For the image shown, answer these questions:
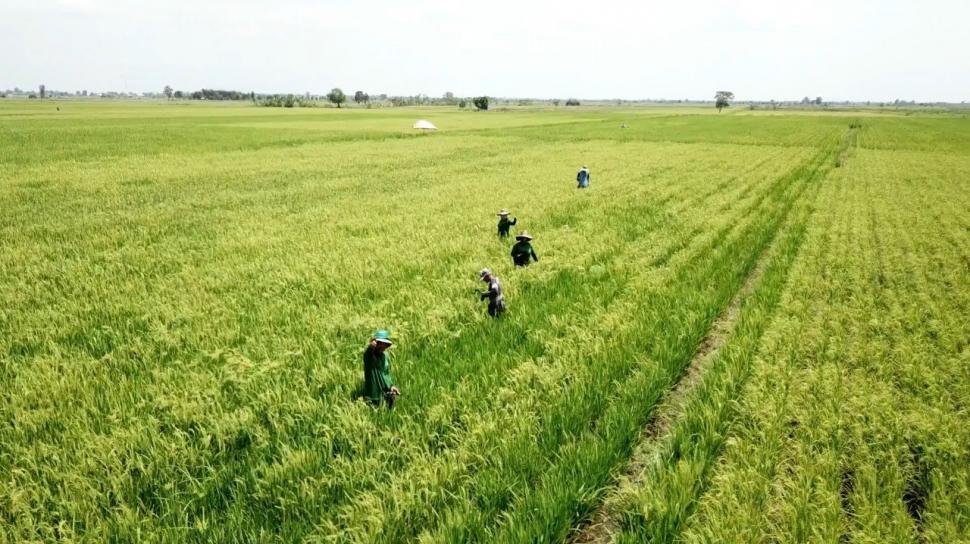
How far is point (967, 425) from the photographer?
216 inches

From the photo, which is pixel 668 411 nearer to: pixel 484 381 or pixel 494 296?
pixel 484 381

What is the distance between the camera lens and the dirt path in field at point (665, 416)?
4289mm

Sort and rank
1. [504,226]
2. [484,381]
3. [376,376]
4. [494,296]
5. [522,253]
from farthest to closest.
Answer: [504,226] → [522,253] → [494,296] → [484,381] → [376,376]

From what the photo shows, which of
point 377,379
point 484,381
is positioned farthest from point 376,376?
point 484,381

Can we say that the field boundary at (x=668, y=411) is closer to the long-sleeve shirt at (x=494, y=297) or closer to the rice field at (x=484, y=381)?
the rice field at (x=484, y=381)

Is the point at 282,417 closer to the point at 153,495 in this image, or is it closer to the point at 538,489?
the point at 153,495

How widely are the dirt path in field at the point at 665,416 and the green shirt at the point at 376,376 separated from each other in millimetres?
2427

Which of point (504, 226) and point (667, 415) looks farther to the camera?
point (504, 226)

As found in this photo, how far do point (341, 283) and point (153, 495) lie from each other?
18.3 feet

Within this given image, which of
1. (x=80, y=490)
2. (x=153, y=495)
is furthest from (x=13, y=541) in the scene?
(x=153, y=495)

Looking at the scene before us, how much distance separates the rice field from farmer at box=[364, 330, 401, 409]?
0.66ft

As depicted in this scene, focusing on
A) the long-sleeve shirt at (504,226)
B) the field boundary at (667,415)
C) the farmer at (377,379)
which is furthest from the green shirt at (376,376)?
the long-sleeve shirt at (504,226)

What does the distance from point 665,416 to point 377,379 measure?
330 cm

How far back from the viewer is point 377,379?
217 inches
